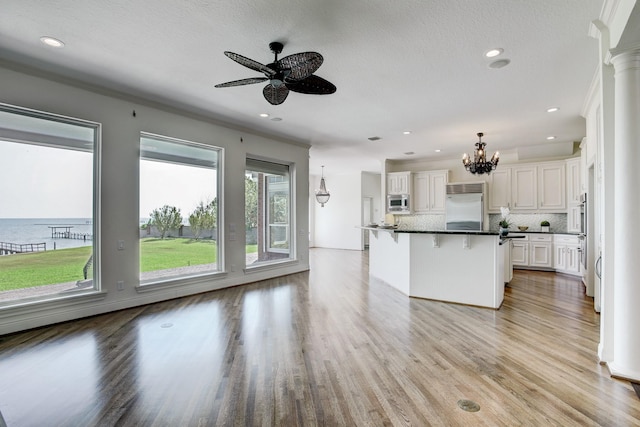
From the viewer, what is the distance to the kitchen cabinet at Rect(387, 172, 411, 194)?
29.6 ft

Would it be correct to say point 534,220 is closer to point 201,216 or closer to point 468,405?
point 468,405

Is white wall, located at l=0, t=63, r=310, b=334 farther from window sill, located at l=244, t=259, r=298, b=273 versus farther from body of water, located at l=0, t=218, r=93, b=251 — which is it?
body of water, located at l=0, t=218, r=93, b=251

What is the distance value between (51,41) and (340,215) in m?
9.97

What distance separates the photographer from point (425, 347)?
3.10 metres

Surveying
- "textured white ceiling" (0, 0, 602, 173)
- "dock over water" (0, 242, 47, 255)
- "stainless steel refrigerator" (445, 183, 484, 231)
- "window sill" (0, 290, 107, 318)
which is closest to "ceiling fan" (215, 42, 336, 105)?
"textured white ceiling" (0, 0, 602, 173)

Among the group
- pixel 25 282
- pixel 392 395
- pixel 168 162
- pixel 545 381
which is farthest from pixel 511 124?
pixel 25 282

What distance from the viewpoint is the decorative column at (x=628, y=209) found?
2445 mm

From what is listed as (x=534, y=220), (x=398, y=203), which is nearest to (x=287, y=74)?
(x=398, y=203)

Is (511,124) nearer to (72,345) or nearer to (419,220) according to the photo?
(419,220)

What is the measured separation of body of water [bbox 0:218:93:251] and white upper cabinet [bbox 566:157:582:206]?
9.15m

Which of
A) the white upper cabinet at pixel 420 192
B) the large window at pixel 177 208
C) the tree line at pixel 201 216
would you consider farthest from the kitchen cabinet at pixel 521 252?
the large window at pixel 177 208

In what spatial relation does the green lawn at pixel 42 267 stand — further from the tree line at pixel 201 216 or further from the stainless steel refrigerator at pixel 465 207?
the stainless steel refrigerator at pixel 465 207

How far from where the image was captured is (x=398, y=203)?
29.9ft

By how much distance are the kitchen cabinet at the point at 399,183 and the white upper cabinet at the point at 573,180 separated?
3.61 metres
